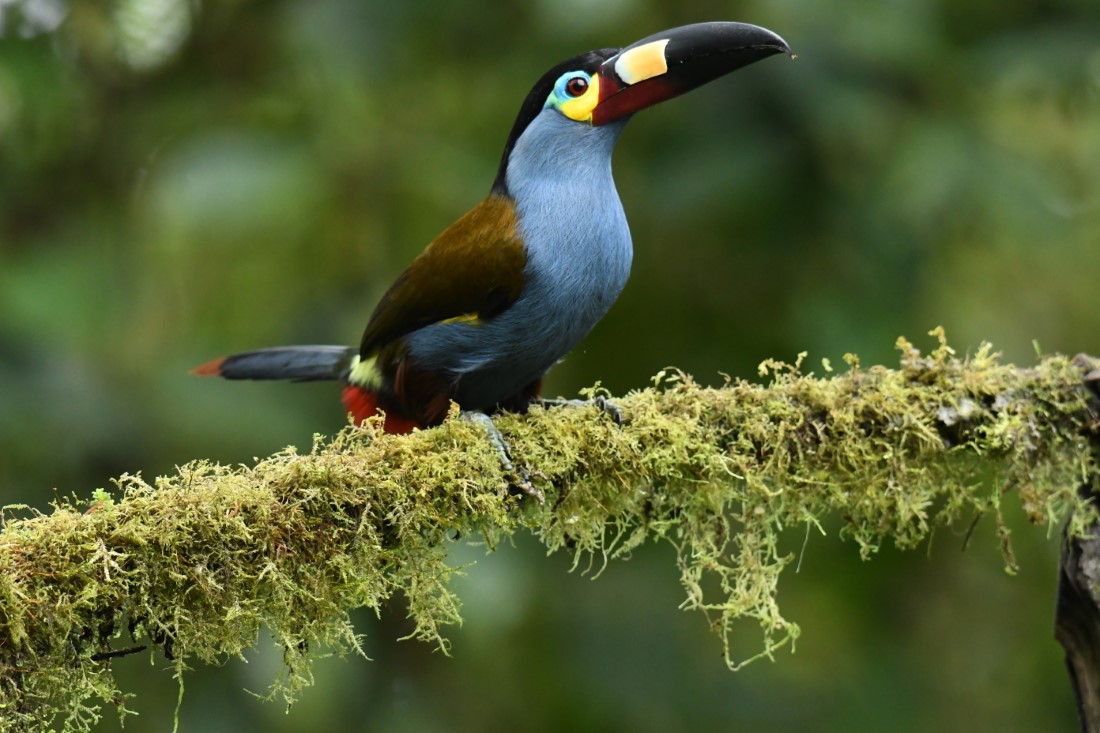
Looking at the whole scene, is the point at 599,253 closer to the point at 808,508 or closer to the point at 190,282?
the point at 808,508

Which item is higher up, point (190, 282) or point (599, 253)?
point (599, 253)

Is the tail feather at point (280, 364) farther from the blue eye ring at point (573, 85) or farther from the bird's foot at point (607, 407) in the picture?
the bird's foot at point (607, 407)

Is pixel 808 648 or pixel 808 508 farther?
pixel 808 648

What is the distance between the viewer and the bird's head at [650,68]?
3072 mm

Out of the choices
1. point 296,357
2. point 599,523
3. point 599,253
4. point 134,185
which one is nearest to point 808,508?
point 599,523

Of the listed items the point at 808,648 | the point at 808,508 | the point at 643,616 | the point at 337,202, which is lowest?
the point at 808,648

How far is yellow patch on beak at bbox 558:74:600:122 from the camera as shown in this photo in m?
3.20

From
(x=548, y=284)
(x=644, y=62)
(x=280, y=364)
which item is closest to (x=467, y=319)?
(x=548, y=284)

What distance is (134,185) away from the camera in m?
4.90

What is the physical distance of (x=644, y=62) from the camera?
3.09m

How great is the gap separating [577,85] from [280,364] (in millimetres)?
1166

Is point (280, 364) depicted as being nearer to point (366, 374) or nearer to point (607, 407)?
point (366, 374)

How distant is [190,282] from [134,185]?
47 cm

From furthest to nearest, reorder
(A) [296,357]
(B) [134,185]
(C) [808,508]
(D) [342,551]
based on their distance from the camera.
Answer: (B) [134,185], (A) [296,357], (C) [808,508], (D) [342,551]
